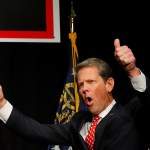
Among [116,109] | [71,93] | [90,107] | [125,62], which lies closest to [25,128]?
[90,107]

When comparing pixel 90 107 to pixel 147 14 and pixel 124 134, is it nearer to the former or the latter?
pixel 124 134

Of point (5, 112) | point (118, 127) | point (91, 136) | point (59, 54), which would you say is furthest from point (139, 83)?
point (59, 54)

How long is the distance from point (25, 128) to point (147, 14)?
5.94 ft

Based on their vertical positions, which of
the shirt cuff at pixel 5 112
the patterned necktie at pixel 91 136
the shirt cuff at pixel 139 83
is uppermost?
the shirt cuff at pixel 139 83

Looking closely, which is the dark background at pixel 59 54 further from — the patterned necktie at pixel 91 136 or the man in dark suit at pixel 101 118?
the patterned necktie at pixel 91 136

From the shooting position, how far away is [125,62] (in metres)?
1.42

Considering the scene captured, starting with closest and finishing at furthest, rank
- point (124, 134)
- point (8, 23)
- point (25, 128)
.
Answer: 1. point (124, 134)
2. point (25, 128)
3. point (8, 23)

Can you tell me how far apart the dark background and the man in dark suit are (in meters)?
1.01

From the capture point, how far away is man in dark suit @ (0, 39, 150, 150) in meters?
1.57

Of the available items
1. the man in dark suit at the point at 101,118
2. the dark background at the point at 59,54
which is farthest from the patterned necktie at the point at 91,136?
the dark background at the point at 59,54

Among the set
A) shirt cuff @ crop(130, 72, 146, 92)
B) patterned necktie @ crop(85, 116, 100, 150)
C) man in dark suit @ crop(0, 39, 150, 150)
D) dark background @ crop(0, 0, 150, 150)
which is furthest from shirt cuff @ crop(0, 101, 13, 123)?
dark background @ crop(0, 0, 150, 150)

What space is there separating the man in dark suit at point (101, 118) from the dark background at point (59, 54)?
101 cm

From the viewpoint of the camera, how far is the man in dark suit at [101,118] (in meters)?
1.57

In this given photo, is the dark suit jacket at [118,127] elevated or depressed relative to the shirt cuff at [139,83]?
depressed
